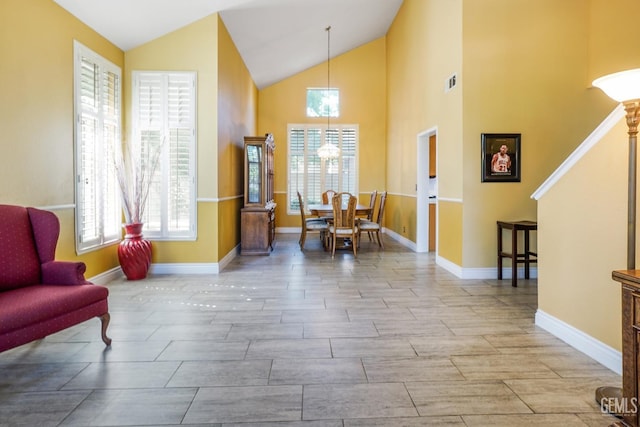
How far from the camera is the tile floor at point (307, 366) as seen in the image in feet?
6.37

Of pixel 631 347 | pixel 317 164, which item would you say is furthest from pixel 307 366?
pixel 317 164

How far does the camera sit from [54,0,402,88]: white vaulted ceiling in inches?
167

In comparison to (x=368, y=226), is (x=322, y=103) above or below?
above

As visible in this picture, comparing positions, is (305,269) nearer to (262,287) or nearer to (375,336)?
(262,287)

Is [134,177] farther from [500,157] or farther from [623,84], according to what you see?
[623,84]

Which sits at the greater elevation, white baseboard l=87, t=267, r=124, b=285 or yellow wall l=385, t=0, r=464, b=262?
yellow wall l=385, t=0, r=464, b=262

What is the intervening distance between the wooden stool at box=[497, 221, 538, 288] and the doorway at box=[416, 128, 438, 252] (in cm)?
212

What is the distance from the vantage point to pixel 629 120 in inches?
81.1

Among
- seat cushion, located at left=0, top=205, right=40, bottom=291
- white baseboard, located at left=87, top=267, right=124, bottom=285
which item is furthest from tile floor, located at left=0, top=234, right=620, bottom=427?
seat cushion, located at left=0, top=205, right=40, bottom=291

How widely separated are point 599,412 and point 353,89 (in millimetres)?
8728

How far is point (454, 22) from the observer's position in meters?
5.02

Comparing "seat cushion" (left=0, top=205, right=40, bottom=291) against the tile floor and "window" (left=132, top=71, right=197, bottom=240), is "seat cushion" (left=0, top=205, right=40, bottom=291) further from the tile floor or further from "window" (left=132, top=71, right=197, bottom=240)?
"window" (left=132, top=71, right=197, bottom=240)

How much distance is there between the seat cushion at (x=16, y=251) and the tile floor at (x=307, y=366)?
0.50 metres

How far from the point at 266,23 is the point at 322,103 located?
3.86m
